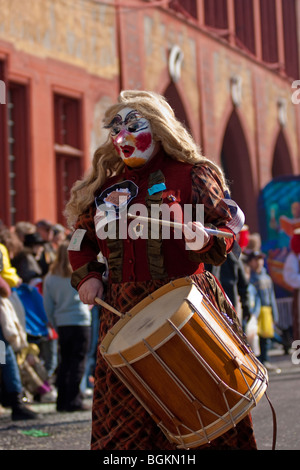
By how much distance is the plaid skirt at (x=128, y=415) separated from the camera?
13.8 feet

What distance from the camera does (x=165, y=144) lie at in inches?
179

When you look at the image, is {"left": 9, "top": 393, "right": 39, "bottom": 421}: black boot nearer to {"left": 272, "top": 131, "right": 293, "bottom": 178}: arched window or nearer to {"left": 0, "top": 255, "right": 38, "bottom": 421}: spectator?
{"left": 0, "top": 255, "right": 38, "bottom": 421}: spectator

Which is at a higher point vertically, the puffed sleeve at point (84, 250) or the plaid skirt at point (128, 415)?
the puffed sleeve at point (84, 250)

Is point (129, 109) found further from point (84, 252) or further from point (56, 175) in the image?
point (56, 175)

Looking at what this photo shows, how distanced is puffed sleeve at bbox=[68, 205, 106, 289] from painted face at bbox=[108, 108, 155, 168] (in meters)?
0.31

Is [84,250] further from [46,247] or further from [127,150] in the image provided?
[46,247]

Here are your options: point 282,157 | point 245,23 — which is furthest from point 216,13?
point 282,157

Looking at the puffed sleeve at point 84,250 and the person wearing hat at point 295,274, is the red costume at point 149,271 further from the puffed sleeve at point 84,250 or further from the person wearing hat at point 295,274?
the person wearing hat at point 295,274

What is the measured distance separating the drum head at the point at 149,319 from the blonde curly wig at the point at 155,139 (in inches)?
28.0

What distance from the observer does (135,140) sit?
4535 mm

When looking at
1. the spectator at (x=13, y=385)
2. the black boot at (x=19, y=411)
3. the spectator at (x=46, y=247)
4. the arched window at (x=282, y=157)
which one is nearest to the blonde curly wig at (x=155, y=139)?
the spectator at (x=13, y=385)

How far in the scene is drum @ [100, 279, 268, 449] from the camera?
3.90 m

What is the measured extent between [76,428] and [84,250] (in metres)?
3.14

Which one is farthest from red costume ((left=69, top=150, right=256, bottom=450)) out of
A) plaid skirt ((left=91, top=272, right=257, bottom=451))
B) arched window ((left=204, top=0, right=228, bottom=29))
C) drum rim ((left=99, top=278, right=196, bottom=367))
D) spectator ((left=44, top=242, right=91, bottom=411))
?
arched window ((left=204, top=0, right=228, bottom=29))
